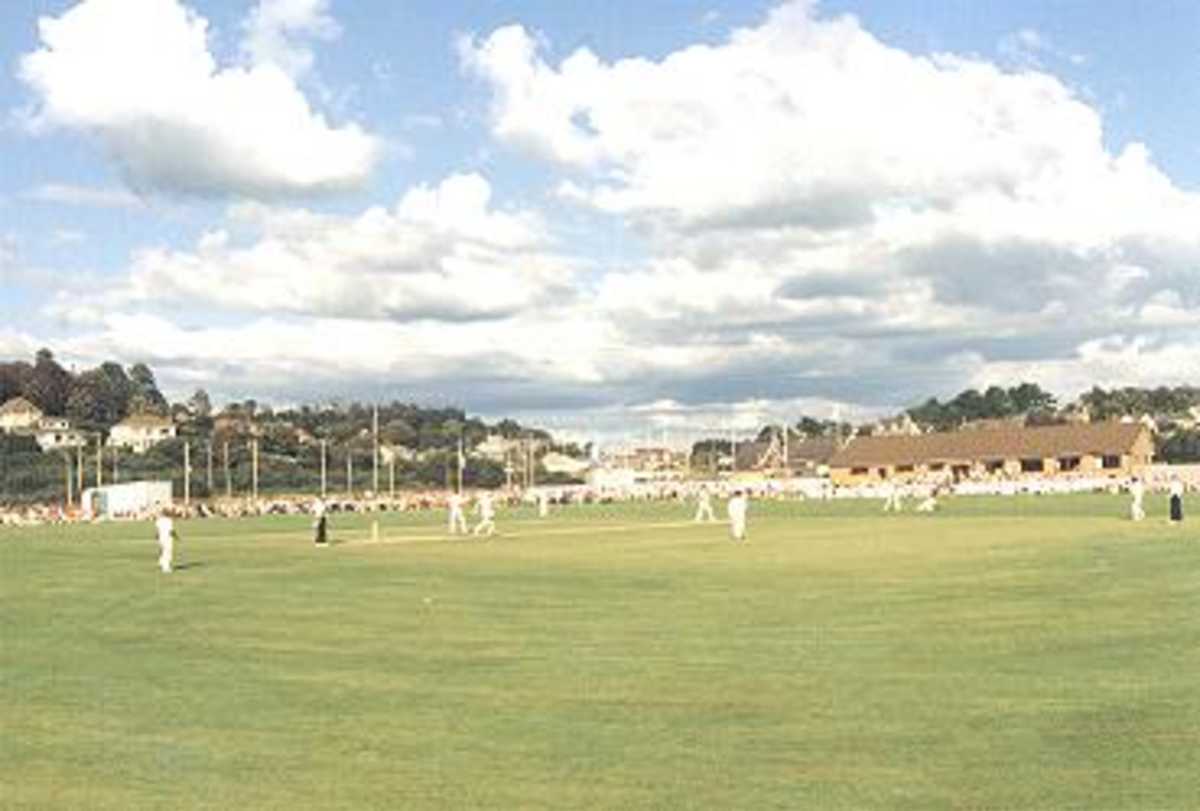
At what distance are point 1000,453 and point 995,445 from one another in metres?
1.77

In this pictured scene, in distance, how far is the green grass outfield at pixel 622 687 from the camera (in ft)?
45.6

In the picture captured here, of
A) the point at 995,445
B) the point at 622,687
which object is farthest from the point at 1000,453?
the point at 622,687

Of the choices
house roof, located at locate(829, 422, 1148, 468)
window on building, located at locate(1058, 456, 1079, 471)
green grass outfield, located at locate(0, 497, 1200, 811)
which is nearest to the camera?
green grass outfield, located at locate(0, 497, 1200, 811)

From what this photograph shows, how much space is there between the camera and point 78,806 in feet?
43.9

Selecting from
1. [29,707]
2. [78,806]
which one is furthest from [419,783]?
[29,707]

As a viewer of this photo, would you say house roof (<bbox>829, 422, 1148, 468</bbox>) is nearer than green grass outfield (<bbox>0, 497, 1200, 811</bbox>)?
No

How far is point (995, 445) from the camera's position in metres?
154

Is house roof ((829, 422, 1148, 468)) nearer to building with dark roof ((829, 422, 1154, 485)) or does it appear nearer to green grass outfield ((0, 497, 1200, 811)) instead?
building with dark roof ((829, 422, 1154, 485))

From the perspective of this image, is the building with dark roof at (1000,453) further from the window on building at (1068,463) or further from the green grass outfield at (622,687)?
the green grass outfield at (622,687)

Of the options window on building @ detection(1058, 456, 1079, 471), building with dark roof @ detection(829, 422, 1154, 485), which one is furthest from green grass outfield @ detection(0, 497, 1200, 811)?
window on building @ detection(1058, 456, 1079, 471)

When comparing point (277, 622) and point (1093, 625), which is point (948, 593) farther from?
point (277, 622)

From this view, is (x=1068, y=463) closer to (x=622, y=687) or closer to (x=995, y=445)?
(x=995, y=445)

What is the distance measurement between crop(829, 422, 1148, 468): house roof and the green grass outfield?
358 feet

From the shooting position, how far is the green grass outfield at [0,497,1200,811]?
13.9 m
